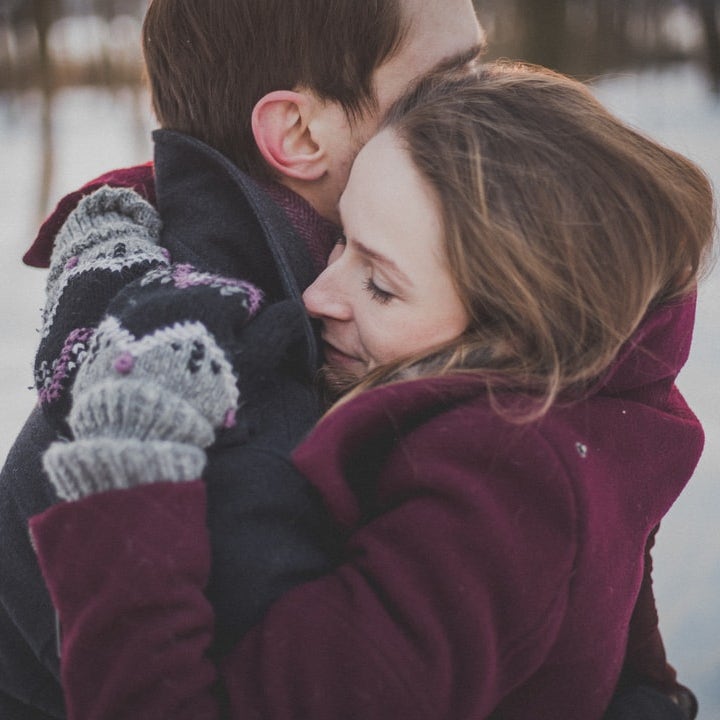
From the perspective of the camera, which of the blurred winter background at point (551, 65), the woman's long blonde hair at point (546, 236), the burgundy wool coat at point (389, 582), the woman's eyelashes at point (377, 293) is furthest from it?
the blurred winter background at point (551, 65)

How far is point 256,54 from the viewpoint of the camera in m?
1.38

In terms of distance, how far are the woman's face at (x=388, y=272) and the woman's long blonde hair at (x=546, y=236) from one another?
0.08 ft

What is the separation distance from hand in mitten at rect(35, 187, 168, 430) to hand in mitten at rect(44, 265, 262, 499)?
94mm

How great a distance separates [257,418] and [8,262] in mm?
3326

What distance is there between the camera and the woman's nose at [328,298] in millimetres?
1179

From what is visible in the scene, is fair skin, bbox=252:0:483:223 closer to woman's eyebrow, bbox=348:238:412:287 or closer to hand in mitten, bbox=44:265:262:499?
woman's eyebrow, bbox=348:238:412:287

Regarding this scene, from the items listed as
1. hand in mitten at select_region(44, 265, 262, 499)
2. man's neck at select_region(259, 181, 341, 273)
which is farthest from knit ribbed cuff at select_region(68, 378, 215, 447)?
man's neck at select_region(259, 181, 341, 273)

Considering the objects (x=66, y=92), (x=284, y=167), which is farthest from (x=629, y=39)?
→ (x=284, y=167)

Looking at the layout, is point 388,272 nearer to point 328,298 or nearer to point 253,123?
point 328,298

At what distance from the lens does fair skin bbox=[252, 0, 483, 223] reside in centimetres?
137

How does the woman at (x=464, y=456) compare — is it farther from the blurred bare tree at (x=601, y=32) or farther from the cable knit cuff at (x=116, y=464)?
the blurred bare tree at (x=601, y=32)

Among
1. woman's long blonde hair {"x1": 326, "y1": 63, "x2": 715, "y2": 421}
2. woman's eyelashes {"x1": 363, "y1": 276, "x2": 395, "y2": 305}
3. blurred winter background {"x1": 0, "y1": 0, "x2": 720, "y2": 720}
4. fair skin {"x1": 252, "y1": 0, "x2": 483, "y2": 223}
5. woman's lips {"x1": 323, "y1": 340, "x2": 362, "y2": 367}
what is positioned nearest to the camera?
woman's long blonde hair {"x1": 326, "y1": 63, "x2": 715, "y2": 421}

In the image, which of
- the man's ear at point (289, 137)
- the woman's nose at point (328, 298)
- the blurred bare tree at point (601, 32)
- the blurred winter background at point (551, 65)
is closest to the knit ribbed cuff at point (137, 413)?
the woman's nose at point (328, 298)

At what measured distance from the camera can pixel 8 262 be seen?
3.94 m
